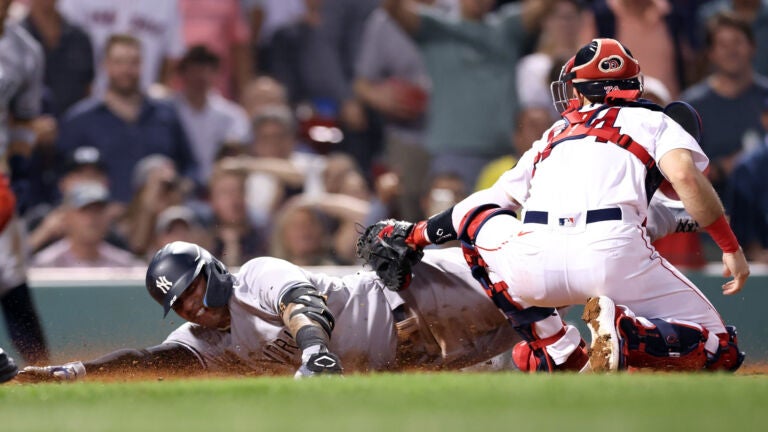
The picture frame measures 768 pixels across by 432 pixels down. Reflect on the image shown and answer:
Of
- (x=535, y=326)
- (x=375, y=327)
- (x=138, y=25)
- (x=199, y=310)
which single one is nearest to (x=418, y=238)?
(x=375, y=327)

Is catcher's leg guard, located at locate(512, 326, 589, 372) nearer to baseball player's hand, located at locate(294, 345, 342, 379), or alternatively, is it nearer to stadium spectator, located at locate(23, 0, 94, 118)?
baseball player's hand, located at locate(294, 345, 342, 379)

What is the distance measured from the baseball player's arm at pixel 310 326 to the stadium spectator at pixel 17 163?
2.70 metres

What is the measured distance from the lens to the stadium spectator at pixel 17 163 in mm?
8625

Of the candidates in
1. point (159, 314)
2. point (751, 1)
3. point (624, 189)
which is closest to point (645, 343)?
point (624, 189)

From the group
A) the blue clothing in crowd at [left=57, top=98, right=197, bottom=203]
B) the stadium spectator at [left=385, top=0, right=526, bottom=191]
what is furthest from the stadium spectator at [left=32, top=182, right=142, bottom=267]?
the stadium spectator at [left=385, top=0, right=526, bottom=191]

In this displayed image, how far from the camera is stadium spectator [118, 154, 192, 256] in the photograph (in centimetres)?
1067

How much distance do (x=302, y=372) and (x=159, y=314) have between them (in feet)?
10.0

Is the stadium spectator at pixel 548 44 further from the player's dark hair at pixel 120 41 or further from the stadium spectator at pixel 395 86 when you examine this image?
the player's dark hair at pixel 120 41

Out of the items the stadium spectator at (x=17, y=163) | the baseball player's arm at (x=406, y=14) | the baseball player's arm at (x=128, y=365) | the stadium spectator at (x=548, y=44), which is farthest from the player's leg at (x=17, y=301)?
the stadium spectator at (x=548, y=44)

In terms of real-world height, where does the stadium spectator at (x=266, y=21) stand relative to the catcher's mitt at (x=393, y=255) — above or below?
above

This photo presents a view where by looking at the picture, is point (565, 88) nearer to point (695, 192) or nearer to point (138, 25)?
point (695, 192)

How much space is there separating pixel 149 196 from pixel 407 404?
6.45m

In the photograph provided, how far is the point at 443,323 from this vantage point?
23.5ft

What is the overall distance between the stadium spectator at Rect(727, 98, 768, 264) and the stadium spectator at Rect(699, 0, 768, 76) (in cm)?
120
